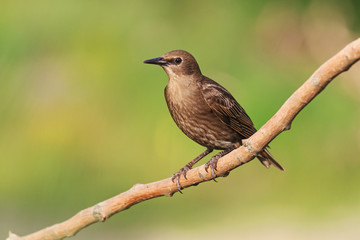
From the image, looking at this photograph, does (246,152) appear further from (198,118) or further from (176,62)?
(176,62)

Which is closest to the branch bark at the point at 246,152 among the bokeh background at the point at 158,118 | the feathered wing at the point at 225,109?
the feathered wing at the point at 225,109

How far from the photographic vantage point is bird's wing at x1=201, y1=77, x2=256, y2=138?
4.16 metres

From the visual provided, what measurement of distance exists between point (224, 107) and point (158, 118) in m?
4.10

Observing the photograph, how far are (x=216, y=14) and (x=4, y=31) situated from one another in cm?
306

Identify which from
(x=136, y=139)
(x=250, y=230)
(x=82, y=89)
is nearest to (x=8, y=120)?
(x=82, y=89)

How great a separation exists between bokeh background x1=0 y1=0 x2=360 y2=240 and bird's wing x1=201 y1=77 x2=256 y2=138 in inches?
126

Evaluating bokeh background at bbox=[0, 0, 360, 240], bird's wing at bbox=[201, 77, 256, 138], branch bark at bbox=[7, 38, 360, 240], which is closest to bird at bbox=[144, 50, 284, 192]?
bird's wing at bbox=[201, 77, 256, 138]

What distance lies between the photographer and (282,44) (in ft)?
32.5

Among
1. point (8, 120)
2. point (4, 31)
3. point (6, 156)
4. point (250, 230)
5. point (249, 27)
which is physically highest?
point (4, 31)

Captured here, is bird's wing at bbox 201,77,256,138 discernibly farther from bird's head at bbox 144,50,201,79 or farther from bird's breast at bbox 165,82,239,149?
A: bird's head at bbox 144,50,201,79

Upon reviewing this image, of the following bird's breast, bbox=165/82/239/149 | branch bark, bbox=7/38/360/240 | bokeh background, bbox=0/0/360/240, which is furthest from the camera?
bokeh background, bbox=0/0/360/240

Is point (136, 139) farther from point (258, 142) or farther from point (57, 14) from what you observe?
point (258, 142)

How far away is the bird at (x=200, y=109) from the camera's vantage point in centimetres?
407

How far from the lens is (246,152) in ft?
8.71
